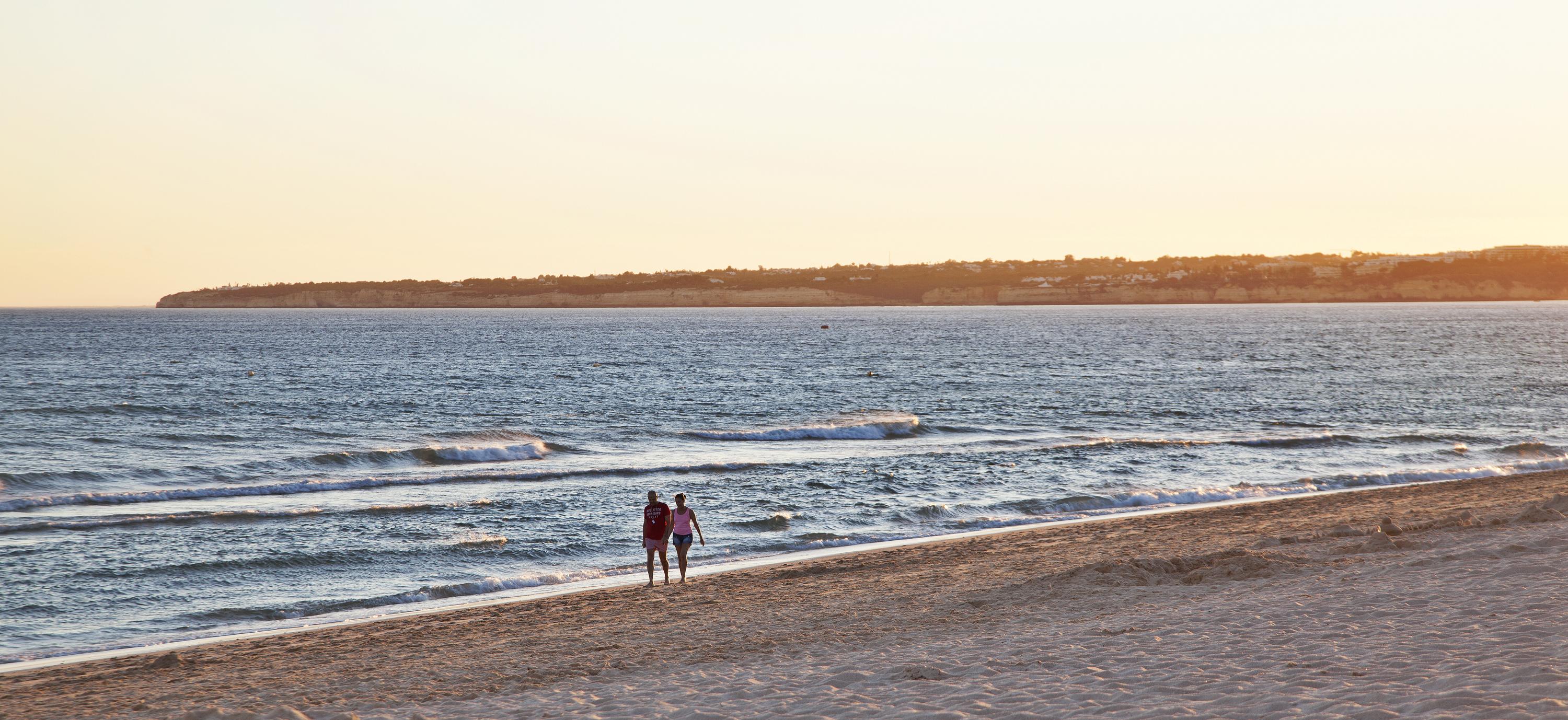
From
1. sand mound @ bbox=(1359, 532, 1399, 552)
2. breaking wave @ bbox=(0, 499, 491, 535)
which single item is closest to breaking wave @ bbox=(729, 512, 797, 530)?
breaking wave @ bbox=(0, 499, 491, 535)

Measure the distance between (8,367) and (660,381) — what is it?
43.1 meters

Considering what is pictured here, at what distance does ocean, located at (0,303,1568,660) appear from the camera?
16609 mm

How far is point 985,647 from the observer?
1053 centimetres

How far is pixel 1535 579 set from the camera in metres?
11.4

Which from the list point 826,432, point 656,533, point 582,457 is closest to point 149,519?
point 656,533

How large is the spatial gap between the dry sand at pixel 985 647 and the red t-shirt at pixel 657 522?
0.87m

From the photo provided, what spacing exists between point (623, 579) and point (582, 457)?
1506 centimetres

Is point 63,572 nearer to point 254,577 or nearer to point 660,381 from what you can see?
point 254,577

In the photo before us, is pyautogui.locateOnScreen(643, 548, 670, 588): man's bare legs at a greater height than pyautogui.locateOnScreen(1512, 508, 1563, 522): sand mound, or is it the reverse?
pyautogui.locateOnScreen(1512, 508, 1563, 522): sand mound

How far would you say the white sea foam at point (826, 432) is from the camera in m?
35.9

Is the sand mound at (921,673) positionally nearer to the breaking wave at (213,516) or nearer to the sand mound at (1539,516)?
the sand mound at (1539,516)

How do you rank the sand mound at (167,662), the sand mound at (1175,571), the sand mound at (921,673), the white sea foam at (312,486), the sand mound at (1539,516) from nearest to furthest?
the sand mound at (921,673)
the sand mound at (167,662)
the sand mound at (1175,571)
the sand mound at (1539,516)
the white sea foam at (312,486)

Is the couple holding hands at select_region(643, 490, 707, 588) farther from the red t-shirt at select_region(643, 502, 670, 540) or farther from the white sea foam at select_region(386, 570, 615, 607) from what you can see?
the white sea foam at select_region(386, 570, 615, 607)

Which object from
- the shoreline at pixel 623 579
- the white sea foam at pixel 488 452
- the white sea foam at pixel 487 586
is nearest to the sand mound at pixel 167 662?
the shoreline at pixel 623 579
